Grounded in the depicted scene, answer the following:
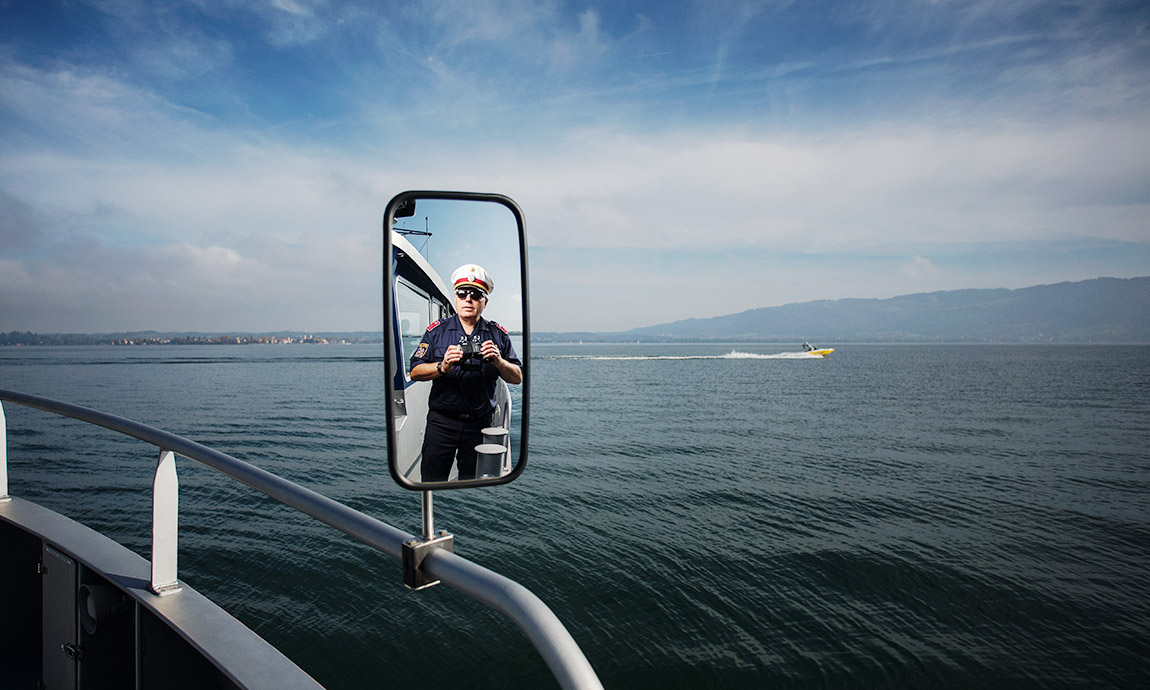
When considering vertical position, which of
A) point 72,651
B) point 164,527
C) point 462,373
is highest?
point 462,373

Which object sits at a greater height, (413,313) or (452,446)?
(413,313)

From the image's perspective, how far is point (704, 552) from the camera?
42.9 ft

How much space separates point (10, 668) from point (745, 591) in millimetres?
10701

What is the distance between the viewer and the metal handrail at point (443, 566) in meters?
0.85

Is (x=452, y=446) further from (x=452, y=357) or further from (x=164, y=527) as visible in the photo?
(x=164, y=527)

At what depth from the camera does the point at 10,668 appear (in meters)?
2.73

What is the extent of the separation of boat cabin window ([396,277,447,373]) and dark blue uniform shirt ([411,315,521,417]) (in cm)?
5

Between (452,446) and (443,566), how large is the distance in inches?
9.3

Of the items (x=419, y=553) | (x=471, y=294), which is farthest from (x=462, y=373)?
(x=419, y=553)

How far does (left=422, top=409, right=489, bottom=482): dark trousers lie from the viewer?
1228mm

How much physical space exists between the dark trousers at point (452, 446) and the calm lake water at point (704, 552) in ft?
27.2

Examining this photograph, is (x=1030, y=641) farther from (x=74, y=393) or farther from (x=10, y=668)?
(x=74, y=393)


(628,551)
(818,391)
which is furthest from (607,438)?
(818,391)

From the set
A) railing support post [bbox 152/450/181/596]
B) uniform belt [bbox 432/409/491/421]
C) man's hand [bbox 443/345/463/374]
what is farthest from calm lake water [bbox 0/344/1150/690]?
man's hand [bbox 443/345/463/374]
